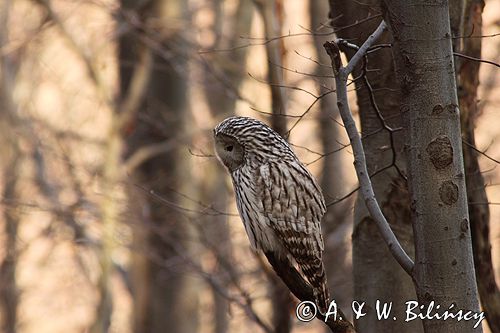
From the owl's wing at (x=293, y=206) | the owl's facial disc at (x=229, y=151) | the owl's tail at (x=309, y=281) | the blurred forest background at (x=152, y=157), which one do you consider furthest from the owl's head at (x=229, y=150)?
the blurred forest background at (x=152, y=157)

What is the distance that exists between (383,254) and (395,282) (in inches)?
7.1

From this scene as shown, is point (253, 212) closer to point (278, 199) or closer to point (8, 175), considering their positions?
point (278, 199)

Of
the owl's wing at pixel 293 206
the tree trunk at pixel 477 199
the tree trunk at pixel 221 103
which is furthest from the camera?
the tree trunk at pixel 221 103

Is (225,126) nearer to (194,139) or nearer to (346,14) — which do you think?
(346,14)

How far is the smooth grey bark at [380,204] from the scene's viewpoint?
5.41m

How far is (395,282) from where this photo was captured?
213 inches

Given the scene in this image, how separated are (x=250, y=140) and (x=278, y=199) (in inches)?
14.3

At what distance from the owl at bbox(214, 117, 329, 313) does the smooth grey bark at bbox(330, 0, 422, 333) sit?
1.18ft

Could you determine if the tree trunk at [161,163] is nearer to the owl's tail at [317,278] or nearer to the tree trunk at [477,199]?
the tree trunk at [477,199]

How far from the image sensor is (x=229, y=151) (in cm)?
540

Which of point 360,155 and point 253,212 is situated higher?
point 253,212

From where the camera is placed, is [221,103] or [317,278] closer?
[317,278]

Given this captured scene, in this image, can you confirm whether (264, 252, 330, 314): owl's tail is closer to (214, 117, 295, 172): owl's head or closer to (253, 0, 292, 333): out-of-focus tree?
(214, 117, 295, 172): owl's head

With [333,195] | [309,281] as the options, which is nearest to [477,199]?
[309,281]
